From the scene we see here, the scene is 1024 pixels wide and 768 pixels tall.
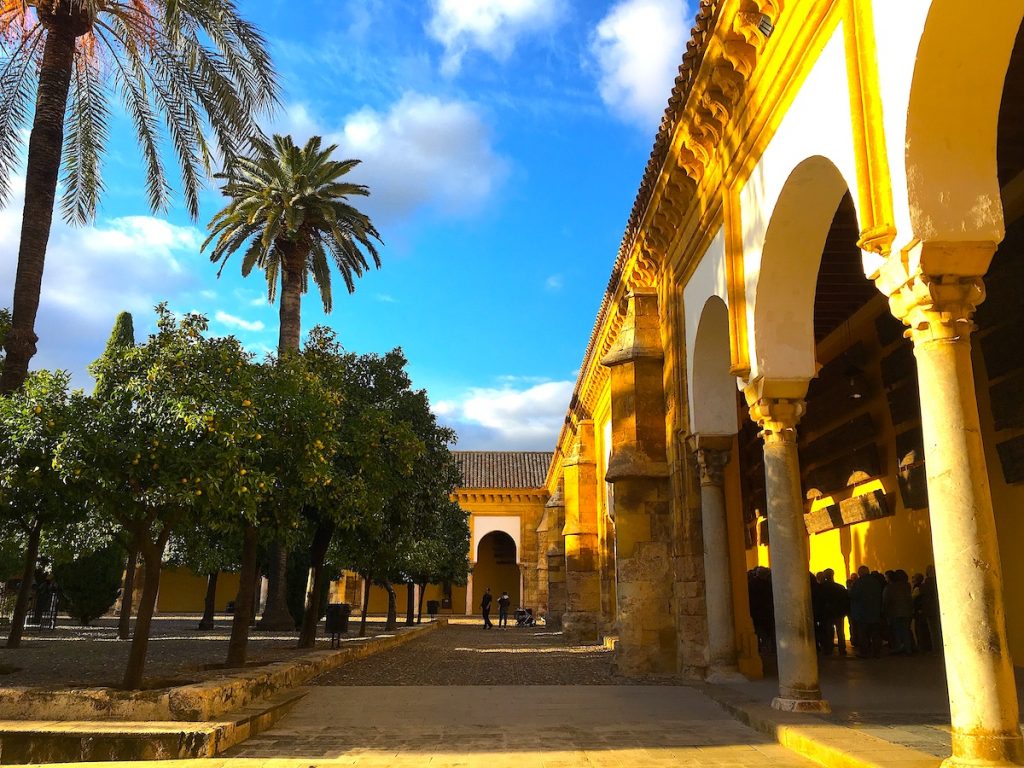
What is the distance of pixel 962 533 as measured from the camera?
14.2 ft

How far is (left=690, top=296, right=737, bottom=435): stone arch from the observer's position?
9.81m

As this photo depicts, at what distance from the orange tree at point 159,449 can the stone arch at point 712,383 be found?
5.18 metres

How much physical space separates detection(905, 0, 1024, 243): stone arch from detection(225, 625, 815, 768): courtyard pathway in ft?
11.7

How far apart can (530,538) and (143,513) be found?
1445 inches

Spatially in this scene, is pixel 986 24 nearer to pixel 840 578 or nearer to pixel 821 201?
pixel 821 201

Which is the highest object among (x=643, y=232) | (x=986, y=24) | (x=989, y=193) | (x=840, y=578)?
(x=643, y=232)

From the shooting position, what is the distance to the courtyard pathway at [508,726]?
5609mm

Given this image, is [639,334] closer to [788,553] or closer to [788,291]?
[788,291]

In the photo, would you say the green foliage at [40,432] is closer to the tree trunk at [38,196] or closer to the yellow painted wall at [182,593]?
the tree trunk at [38,196]

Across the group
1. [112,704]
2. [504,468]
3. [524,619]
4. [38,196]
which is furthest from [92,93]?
[504,468]

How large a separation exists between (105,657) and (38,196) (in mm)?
7198

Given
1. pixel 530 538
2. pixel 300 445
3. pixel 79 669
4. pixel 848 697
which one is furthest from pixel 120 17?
pixel 530 538

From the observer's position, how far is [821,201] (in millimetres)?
6930

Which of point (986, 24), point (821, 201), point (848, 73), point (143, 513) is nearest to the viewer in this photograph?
point (986, 24)
